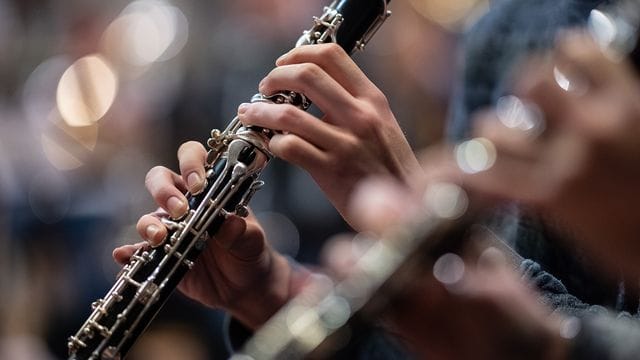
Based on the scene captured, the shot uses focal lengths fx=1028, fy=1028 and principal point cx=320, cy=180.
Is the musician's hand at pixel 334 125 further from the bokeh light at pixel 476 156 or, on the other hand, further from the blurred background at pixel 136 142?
the blurred background at pixel 136 142

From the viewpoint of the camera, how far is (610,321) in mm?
604

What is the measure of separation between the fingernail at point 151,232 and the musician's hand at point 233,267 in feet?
0.06

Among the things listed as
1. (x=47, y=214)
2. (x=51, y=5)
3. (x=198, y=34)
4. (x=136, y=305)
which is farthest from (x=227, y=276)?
(x=51, y=5)

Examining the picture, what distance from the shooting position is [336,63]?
37.3 inches

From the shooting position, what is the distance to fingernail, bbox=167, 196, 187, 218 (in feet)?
3.27

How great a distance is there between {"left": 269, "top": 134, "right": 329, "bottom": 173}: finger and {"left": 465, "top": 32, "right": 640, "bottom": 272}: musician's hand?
13.4 inches

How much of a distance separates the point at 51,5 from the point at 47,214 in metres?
1.44

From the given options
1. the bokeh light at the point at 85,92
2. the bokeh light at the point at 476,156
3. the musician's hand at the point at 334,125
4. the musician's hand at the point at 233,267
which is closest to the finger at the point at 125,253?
the musician's hand at the point at 233,267

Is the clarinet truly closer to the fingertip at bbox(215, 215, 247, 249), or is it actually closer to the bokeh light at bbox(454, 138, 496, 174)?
the fingertip at bbox(215, 215, 247, 249)

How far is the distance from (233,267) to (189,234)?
0.36 ft

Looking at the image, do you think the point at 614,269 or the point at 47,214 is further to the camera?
the point at 47,214

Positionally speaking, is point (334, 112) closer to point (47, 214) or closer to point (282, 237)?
point (282, 237)

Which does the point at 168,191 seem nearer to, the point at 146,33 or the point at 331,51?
the point at 331,51

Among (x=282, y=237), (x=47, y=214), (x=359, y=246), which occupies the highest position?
(x=359, y=246)
